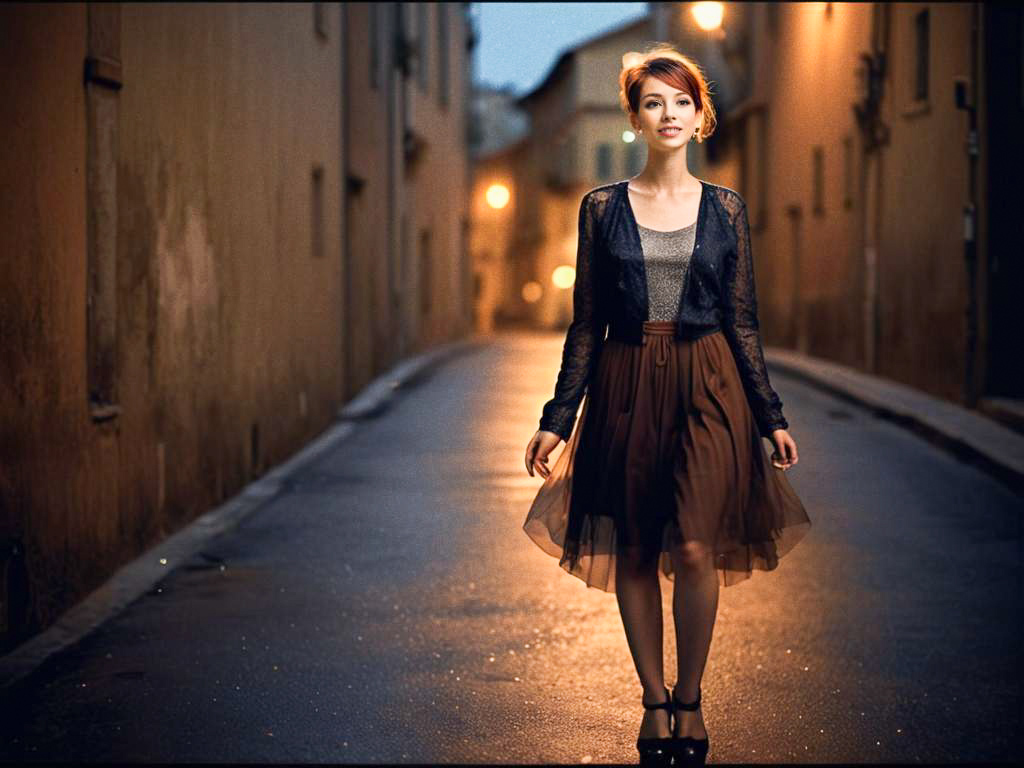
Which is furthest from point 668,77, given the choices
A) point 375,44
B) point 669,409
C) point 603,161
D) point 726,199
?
point 603,161

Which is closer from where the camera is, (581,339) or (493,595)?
(581,339)

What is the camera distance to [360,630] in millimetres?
6270

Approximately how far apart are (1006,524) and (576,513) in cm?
536

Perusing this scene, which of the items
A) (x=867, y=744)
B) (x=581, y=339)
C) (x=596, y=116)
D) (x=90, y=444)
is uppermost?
(x=596, y=116)

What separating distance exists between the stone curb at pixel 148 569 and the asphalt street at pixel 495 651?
0.10 m

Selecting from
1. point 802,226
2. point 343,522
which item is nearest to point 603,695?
point 343,522

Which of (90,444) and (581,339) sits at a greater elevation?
(581,339)

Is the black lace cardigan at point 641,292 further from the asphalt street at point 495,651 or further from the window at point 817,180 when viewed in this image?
the window at point 817,180

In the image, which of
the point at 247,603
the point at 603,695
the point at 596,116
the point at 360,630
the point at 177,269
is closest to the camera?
the point at 603,695

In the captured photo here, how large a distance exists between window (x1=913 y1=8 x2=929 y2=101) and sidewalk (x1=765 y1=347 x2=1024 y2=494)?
11.6ft

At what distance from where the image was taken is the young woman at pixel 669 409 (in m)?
4.34

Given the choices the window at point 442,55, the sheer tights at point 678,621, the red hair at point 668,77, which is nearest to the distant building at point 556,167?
the window at point 442,55

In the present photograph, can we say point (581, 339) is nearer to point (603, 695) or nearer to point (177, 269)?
point (603, 695)

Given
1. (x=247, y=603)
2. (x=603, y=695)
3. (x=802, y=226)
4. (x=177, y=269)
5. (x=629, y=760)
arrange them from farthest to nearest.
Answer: (x=802, y=226)
(x=177, y=269)
(x=247, y=603)
(x=603, y=695)
(x=629, y=760)
